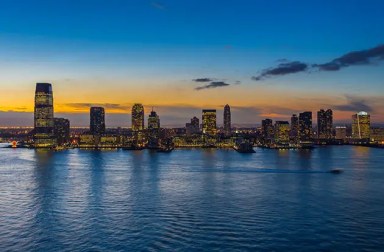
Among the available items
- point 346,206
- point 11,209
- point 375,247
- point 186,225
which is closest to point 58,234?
point 186,225

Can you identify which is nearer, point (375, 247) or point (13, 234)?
point (375, 247)

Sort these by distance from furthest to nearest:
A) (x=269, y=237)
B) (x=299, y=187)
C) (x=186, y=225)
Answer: (x=299, y=187), (x=186, y=225), (x=269, y=237)

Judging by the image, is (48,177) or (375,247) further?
(48,177)

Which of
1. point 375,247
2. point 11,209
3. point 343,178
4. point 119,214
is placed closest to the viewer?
point 375,247

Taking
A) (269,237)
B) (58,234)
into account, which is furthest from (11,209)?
(269,237)

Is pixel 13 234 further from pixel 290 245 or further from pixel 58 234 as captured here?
pixel 290 245

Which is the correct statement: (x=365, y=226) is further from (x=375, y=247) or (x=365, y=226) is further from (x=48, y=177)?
(x=48, y=177)

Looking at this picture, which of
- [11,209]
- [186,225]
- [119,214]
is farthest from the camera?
[11,209]

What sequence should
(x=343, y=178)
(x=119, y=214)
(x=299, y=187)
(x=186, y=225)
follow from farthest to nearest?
(x=343, y=178) → (x=299, y=187) → (x=119, y=214) → (x=186, y=225)

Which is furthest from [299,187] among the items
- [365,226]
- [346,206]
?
[365,226]
